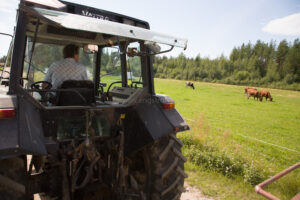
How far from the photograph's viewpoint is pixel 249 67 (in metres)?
72.1

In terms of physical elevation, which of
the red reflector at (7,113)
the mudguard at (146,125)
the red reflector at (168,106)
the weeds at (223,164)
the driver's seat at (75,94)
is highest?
the driver's seat at (75,94)

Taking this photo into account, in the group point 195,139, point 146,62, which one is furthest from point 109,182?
point 195,139

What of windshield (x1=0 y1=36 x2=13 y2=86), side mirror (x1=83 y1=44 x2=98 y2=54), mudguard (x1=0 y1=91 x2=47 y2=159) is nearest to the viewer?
mudguard (x1=0 y1=91 x2=47 y2=159)

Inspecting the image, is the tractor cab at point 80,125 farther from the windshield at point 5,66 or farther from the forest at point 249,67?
the forest at point 249,67

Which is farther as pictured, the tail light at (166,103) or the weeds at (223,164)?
the weeds at (223,164)

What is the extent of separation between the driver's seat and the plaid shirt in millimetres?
353

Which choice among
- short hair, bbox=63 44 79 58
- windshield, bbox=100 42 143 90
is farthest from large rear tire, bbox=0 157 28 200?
windshield, bbox=100 42 143 90

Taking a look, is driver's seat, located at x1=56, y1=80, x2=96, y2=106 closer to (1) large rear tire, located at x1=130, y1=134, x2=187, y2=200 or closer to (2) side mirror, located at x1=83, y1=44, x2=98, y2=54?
(1) large rear tire, located at x1=130, y1=134, x2=187, y2=200

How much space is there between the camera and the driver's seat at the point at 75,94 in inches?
102

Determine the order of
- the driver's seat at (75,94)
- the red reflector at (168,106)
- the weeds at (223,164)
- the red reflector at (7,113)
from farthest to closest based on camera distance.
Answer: the weeds at (223,164)
the red reflector at (168,106)
the driver's seat at (75,94)
the red reflector at (7,113)

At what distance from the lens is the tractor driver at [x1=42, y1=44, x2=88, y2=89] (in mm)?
2939

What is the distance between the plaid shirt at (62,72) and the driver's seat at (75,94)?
0.35m

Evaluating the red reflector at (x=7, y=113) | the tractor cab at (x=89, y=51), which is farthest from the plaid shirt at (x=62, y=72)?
the red reflector at (x=7, y=113)

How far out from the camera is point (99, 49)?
4055 millimetres
